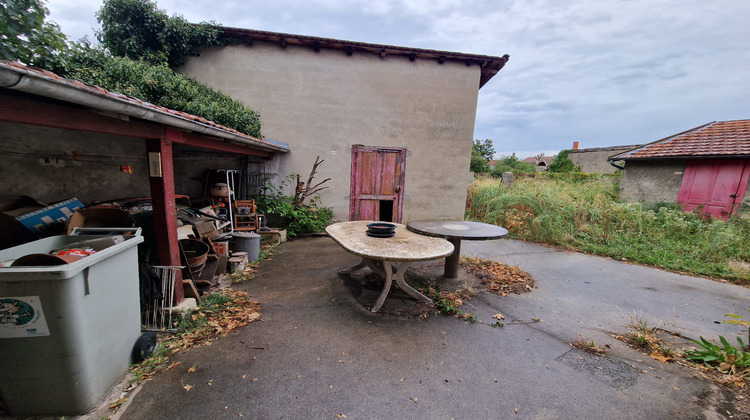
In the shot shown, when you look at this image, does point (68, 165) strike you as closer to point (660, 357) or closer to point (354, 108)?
point (354, 108)

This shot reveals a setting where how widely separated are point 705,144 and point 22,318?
43.9ft

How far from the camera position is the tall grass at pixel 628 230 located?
505 cm

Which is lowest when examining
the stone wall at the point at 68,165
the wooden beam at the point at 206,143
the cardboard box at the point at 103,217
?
the cardboard box at the point at 103,217

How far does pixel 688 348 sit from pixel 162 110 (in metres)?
5.20

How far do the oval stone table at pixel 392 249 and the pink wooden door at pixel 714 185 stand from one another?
9140 mm

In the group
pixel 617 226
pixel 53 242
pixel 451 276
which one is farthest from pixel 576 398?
pixel 617 226

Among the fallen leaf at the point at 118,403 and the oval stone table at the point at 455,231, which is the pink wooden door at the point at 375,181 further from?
the fallen leaf at the point at 118,403

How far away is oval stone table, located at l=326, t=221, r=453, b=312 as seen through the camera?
2.73 meters

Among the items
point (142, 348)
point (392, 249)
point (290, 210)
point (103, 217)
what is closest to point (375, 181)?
point (290, 210)

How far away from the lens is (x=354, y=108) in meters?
6.66

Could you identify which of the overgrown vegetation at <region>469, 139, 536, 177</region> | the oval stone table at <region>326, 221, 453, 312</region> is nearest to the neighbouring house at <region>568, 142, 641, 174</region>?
the overgrown vegetation at <region>469, 139, 536, 177</region>

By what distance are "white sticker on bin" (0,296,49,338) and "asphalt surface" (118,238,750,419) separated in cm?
72

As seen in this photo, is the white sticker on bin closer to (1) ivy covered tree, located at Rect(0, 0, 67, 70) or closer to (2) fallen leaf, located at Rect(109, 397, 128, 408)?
(2) fallen leaf, located at Rect(109, 397, 128, 408)

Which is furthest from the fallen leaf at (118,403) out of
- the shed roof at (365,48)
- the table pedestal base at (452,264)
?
the shed roof at (365,48)
